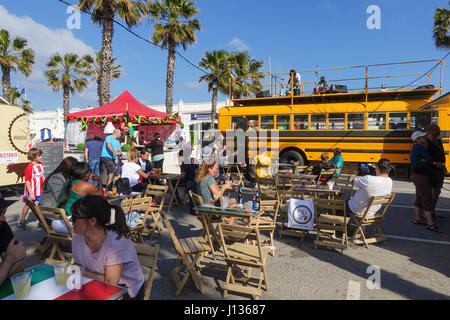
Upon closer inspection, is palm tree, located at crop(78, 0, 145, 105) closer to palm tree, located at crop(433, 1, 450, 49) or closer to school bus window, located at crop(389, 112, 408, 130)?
school bus window, located at crop(389, 112, 408, 130)

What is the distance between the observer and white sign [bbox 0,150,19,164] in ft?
25.1

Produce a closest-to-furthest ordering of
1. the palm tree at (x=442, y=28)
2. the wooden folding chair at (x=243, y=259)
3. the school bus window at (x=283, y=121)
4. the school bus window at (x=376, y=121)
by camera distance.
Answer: the wooden folding chair at (x=243, y=259) < the school bus window at (x=376, y=121) < the school bus window at (x=283, y=121) < the palm tree at (x=442, y=28)

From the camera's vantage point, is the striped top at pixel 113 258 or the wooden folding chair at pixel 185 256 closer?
the striped top at pixel 113 258

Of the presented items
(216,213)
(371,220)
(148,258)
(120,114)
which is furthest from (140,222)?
(120,114)

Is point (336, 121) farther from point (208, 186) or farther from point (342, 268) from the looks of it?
point (342, 268)

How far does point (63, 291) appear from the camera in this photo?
71.4 inches

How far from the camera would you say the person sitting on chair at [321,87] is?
37.2ft

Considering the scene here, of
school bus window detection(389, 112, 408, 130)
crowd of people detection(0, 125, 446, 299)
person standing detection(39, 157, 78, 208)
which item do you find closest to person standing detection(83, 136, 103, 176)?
A: crowd of people detection(0, 125, 446, 299)

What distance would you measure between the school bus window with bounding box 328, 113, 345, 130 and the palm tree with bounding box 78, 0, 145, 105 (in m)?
10.2

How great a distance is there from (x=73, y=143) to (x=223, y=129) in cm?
2055

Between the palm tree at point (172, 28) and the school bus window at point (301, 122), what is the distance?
958 cm

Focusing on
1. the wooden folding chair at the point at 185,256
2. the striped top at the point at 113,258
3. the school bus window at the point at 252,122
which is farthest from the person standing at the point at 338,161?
the striped top at the point at 113,258

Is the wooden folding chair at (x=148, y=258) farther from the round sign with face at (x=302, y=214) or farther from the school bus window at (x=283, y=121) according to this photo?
the school bus window at (x=283, y=121)

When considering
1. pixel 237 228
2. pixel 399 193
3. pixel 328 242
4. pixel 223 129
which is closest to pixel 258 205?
pixel 328 242
